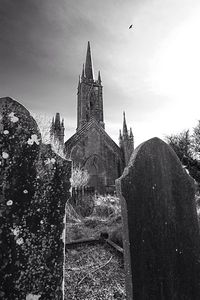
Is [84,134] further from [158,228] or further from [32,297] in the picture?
[32,297]

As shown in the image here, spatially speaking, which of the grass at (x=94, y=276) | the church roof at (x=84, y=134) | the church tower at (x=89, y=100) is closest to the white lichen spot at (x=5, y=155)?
the grass at (x=94, y=276)

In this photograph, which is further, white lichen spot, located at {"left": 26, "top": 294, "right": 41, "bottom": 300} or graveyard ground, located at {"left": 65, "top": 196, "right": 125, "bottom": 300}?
graveyard ground, located at {"left": 65, "top": 196, "right": 125, "bottom": 300}

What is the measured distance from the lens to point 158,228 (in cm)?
175

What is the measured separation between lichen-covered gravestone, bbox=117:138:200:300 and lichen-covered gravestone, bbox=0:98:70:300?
0.65m

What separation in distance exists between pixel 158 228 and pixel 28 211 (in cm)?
129

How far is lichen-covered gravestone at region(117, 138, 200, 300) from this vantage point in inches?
63.0

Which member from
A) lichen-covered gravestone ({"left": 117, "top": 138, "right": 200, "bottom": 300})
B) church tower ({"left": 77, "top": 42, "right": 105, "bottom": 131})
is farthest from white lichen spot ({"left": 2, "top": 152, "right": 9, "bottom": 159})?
church tower ({"left": 77, "top": 42, "right": 105, "bottom": 131})

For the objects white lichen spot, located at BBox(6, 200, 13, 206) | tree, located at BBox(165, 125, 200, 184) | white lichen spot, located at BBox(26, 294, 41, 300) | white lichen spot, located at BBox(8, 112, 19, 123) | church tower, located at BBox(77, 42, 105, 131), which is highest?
church tower, located at BBox(77, 42, 105, 131)

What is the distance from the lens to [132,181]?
176 cm

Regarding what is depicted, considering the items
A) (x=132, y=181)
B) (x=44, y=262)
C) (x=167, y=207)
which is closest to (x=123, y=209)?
(x=132, y=181)

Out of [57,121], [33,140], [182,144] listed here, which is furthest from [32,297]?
[57,121]

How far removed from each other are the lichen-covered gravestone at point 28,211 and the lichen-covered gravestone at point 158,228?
65 cm

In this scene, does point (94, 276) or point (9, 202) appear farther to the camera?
point (94, 276)

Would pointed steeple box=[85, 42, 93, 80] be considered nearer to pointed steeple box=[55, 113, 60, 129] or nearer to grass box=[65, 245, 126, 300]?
pointed steeple box=[55, 113, 60, 129]
